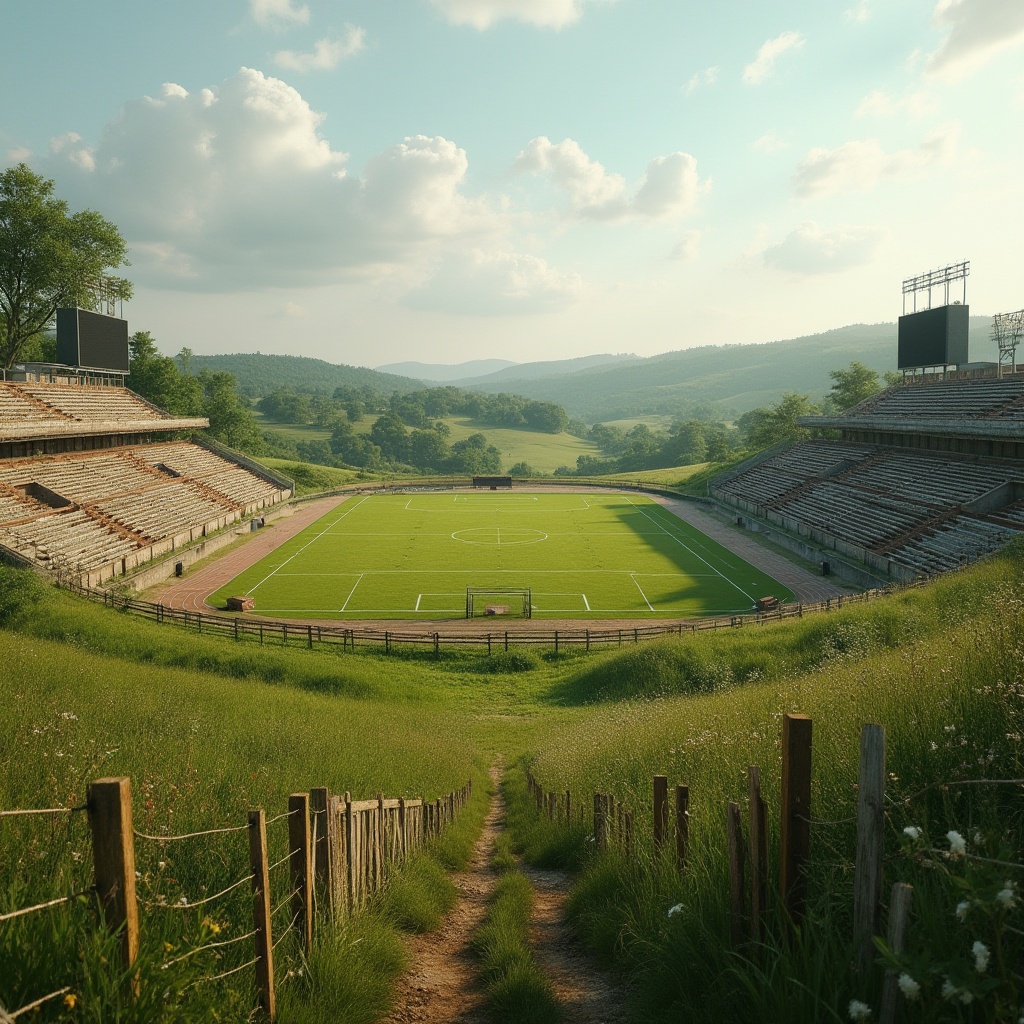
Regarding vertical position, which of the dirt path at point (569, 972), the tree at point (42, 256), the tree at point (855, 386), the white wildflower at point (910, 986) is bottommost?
the dirt path at point (569, 972)

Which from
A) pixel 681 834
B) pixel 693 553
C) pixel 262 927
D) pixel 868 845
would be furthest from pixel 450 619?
pixel 868 845

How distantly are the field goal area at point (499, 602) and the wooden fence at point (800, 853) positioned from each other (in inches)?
1198

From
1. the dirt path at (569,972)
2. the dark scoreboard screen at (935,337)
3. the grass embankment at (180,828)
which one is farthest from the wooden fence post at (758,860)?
the dark scoreboard screen at (935,337)

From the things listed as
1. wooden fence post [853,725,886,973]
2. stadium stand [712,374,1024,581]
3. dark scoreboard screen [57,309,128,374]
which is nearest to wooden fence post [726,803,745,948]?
wooden fence post [853,725,886,973]

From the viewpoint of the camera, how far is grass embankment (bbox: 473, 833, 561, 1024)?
5.80 meters

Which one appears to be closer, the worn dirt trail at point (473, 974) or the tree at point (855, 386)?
the worn dirt trail at point (473, 974)

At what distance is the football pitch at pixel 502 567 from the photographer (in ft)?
126

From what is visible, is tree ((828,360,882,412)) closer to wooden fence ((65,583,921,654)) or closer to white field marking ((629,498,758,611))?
white field marking ((629,498,758,611))

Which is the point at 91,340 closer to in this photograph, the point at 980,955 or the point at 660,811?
the point at 660,811

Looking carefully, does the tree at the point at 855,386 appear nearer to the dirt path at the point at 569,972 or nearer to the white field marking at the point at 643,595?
the white field marking at the point at 643,595

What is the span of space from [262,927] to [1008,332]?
2574 inches

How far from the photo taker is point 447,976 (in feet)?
21.8

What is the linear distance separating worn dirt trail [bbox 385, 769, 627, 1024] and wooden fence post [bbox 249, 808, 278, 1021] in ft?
4.24

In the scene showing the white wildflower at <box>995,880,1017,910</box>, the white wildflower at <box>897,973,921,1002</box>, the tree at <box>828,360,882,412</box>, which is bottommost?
the white wildflower at <box>897,973,921,1002</box>
